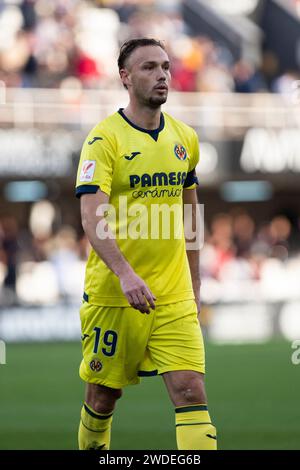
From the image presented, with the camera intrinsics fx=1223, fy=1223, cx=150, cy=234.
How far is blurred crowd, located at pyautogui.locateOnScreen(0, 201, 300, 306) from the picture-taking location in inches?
A: 815

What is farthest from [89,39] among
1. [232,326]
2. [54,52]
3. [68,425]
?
[68,425]

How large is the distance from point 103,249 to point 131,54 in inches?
46.6

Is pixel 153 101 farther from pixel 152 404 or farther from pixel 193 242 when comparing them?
pixel 152 404

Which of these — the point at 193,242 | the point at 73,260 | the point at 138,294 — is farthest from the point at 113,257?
the point at 73,260

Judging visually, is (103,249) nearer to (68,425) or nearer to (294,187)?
(68,425)

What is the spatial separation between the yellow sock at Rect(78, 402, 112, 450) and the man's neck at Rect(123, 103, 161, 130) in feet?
5.59

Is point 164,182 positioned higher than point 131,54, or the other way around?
point 131,54

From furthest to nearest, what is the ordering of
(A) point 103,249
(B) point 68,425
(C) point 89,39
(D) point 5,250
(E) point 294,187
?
(E) point 294,187 → (C) point 89,39 → (D) point 5,250 → (B) point 68,425 → (A) point 103,249

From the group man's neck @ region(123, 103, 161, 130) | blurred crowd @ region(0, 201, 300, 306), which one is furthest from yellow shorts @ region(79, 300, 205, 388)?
blurred crowd @ region(0, 201, 300, 306)

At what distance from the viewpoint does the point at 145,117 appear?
709cm

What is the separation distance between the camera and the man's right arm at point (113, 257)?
6473mm

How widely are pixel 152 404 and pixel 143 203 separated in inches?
230
